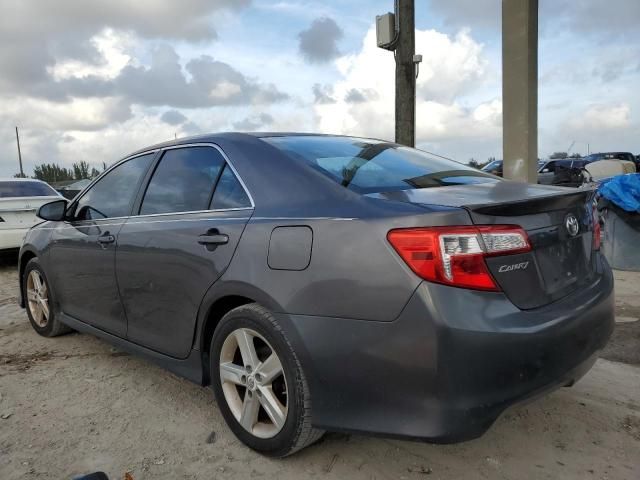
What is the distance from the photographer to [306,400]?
7.46 ft

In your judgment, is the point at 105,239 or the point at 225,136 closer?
the point at 225,136

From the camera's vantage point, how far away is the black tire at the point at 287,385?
7.48ft

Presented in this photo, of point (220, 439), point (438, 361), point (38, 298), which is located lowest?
point (220, 439)

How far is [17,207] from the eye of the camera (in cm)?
806

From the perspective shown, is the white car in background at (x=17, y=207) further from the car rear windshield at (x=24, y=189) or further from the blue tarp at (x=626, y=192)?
the blue tarp at (x=626, y=192)

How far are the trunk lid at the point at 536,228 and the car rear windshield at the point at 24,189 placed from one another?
7.89 meters

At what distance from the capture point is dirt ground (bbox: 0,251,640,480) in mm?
2441

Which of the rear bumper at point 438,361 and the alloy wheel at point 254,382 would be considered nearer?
the rear bumper at point 438,361

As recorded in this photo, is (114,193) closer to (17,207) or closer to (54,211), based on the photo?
(54,211)

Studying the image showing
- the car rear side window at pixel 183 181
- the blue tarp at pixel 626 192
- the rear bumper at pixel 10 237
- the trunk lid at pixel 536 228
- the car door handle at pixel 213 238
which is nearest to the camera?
the trunk lid at pixel 536 228

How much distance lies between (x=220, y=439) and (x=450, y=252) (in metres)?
1.58

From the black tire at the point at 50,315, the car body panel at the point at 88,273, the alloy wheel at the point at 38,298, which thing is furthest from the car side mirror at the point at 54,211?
the alloy wheel at the point at 38,298

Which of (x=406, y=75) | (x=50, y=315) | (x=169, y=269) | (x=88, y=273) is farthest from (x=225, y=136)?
(x=406, y=75)

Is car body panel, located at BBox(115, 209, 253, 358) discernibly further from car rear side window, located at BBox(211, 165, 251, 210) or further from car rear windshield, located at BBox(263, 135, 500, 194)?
car rear windshield, located at BBox(263, 135, 500, 194)
